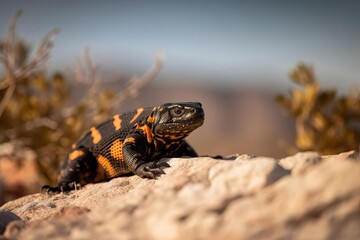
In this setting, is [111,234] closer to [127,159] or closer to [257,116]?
[127,159]

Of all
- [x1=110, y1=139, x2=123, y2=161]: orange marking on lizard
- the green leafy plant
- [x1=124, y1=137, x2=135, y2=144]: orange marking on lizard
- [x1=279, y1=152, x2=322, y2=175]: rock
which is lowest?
the green leafy plant

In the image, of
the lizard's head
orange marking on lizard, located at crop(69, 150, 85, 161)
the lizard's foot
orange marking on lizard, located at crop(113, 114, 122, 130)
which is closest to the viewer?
the lizard's foot

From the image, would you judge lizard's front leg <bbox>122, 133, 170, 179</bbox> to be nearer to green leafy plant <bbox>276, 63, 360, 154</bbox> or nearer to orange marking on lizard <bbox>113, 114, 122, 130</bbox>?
orange marking on lizard <bbox>113, 114, 122, 130</bbox>

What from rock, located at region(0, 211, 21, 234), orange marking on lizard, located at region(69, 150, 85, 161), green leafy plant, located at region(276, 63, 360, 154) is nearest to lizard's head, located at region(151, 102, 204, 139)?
orange marking on lizard, located at region(69, 150, 85, 161)

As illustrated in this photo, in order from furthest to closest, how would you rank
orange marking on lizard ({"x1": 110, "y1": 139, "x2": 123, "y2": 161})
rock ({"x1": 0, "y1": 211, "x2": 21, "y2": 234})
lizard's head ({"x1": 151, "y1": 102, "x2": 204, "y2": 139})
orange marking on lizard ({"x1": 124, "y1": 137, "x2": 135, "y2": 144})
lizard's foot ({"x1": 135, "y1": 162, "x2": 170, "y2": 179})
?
orange marking on lizard ({"x1": 110, "y1": 139, "x2": 123, "y2": 161})
orange marking on lizard ({"x1": 124, "y1": 137, "x2": 135, "y2": 144})
lizard's head ({"x1": 151, "y1": 102, "x2": 204, "y2": 139})
lizard's foot ({"x1": 135, "y1": 162, "x2": 170, "y2": 179})
rock ({"x1": 0, "y1": 211, "x2": 21, "y2": 234})

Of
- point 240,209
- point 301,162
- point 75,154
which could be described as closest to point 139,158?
point 75,154

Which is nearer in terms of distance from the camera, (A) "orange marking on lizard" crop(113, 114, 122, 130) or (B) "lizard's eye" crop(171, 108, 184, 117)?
(B) "lizard's eye" crop(171, 108, 184, 117)

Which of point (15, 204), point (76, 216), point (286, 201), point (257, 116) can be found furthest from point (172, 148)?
point (257, 116)
